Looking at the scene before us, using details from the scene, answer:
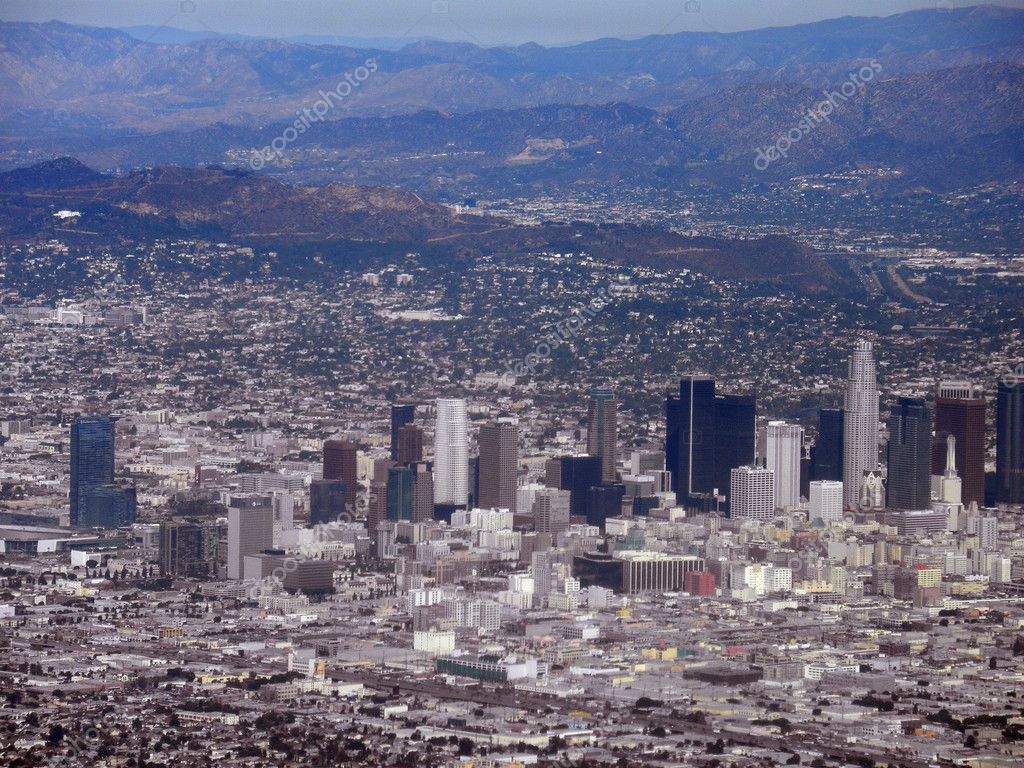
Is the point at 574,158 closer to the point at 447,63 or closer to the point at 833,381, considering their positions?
the point at 447,63

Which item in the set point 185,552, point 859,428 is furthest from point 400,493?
point 859,428

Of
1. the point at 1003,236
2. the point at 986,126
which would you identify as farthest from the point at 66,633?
the point at 986,126

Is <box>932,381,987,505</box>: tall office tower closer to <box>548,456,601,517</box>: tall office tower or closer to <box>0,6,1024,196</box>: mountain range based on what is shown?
<box>548,456,601,517</box>: tall office tower

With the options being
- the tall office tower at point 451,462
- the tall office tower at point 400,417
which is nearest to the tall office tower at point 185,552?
the tall office tower at point 451,462

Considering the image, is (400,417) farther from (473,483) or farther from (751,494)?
(751,494)

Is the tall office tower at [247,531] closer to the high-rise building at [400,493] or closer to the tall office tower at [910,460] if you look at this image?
the high-rise building at [400,493]

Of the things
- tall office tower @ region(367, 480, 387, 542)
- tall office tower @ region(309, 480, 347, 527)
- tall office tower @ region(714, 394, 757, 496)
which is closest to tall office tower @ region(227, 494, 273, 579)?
tall office tower @ region(367, 480, 387, 542)

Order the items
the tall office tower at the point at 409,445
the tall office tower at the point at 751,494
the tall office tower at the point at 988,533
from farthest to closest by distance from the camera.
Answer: the tall office tower at the point at 409,445 < the tall office tower at the point at 751,494 < the tall office tower at the point at 988,533
